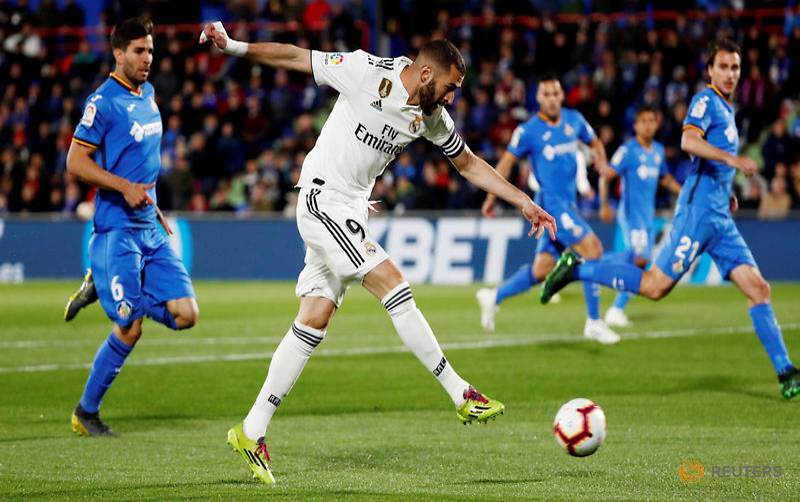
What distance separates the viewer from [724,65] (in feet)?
33.1

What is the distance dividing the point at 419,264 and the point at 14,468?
15786 mm

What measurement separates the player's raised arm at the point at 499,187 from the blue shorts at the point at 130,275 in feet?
7.05

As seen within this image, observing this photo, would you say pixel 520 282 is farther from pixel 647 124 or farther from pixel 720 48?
pixel 720 48

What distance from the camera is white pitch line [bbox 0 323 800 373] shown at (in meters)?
12.3

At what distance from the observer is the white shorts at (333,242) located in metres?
7.08

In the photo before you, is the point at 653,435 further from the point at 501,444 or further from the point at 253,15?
the point at 253,15

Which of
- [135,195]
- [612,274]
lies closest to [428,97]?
[135,195]

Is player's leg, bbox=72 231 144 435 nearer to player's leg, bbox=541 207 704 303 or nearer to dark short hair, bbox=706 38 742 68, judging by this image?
player's leg, bbox=541 207 704 303

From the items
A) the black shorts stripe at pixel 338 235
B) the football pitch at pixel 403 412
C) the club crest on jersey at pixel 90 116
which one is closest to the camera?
the football pitch at pixel 403 412

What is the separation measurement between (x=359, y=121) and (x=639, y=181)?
9384mm

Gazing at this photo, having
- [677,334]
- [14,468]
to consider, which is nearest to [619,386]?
[677,334]

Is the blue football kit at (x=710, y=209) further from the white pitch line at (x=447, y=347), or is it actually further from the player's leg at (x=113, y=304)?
the player's leg at (x=113, y=304)

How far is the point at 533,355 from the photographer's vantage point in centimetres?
1292

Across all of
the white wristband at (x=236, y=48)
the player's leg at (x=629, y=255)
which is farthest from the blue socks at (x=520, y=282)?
the white wristband at (x=236, y=48)
